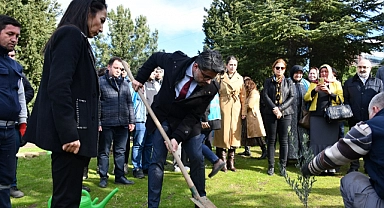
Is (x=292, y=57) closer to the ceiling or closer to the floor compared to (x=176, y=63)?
closer to the ceiling

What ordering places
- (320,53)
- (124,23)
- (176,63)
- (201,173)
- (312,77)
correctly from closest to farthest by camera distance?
(176,63) < (201,173) < (312,77) < (320,53) < (124,23)

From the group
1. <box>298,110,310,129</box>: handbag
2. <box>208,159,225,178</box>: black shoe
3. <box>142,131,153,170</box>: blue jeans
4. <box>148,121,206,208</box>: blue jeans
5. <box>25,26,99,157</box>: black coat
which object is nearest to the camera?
<box>25,26,99,157</box>: black coat

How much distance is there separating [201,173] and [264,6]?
14.3 m

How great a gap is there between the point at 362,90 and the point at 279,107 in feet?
4.72

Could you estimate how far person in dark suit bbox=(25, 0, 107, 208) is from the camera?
2.27 metres

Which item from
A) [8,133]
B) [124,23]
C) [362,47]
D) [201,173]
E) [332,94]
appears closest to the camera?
[8,133]

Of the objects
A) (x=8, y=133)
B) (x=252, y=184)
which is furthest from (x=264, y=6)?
(x=8, y=133)

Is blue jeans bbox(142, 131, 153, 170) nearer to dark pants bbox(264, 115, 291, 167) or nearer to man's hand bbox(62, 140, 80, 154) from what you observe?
dark pants bbox(264, 115, 291, 167)

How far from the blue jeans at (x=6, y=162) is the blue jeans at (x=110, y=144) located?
207 cm

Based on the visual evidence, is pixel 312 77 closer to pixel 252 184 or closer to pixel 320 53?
pixel 252 184

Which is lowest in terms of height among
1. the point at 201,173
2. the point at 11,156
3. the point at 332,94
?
the point at 201,173

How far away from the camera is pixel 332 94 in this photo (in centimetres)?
629

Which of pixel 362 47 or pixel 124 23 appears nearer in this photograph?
pixel 362 47

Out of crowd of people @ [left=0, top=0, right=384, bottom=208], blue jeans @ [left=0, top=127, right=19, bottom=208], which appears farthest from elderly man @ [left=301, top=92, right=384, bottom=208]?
blue jeans @ [left=0, top=127, right=19, bottom=208]
